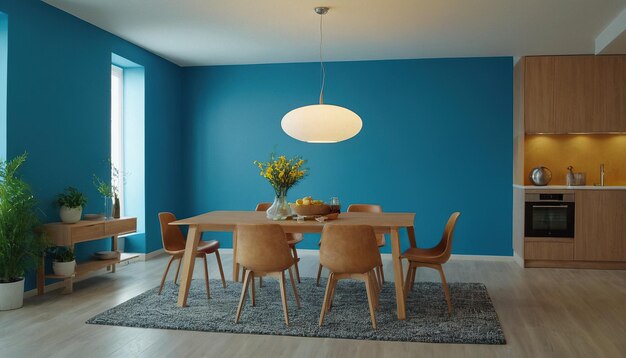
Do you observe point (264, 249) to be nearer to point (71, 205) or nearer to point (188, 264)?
point (188, 264)

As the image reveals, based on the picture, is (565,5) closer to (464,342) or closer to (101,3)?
(464,342)

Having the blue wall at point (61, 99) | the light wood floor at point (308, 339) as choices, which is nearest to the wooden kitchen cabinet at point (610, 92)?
the light wood floor at point (308, 339)

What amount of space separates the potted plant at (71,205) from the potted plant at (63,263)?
286mm

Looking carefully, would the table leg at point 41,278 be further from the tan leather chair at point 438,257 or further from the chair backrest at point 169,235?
the tan leather chair at point 438,257

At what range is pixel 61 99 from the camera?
5277mm

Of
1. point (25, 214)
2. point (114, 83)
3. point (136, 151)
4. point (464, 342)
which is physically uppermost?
point (114, 83)

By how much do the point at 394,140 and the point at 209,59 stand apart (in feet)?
8.49

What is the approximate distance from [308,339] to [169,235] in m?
1.86

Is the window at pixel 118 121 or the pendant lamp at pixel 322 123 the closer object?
the pendant lamp at pixel 322 123

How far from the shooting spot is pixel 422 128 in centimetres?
723

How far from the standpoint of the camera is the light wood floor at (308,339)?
3.42 meters

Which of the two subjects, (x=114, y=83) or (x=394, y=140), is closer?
(x=114, y=83)

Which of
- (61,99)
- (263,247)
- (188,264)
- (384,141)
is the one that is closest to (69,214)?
(61,99)

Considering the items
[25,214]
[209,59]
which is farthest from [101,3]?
[209,59]
